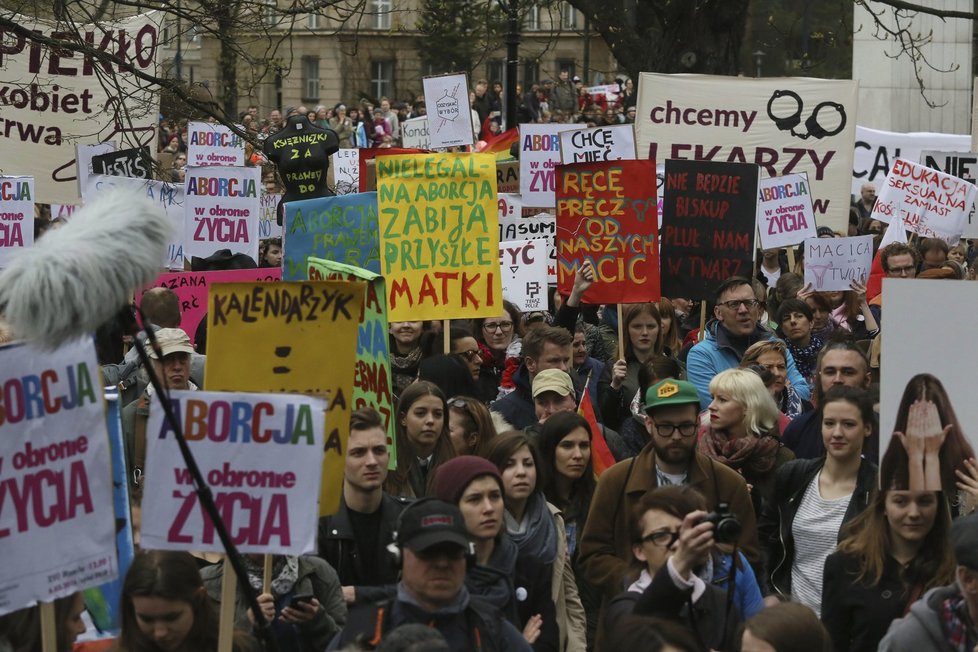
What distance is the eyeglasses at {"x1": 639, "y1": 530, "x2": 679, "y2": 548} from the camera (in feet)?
16.7

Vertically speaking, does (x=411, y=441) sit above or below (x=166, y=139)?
below

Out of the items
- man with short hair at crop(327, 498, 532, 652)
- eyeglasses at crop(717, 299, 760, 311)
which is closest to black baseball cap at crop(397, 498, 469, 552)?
man with short hair at crop(327, 498, 532, 652)

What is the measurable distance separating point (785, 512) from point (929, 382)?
1175 mm

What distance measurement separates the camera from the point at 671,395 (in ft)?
19.9

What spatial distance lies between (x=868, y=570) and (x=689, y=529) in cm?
84

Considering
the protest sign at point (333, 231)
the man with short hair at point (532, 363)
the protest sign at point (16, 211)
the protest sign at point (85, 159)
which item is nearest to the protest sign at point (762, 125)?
the protest sign at point (85, 159)

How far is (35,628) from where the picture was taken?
185 inches

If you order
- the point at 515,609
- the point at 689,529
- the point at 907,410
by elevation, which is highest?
the point at 907,410

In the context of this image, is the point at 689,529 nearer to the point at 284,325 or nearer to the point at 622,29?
the point at 284,325

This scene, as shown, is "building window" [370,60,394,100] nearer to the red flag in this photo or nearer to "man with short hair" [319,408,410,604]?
the red flag

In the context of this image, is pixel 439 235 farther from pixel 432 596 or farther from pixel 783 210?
pixel 783 210

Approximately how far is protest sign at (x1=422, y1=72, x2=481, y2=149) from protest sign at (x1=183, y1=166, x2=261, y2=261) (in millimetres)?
6725

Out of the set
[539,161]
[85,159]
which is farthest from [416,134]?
[85,159]

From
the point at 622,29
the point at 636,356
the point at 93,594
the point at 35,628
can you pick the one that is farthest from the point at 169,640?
the point at 622,29
